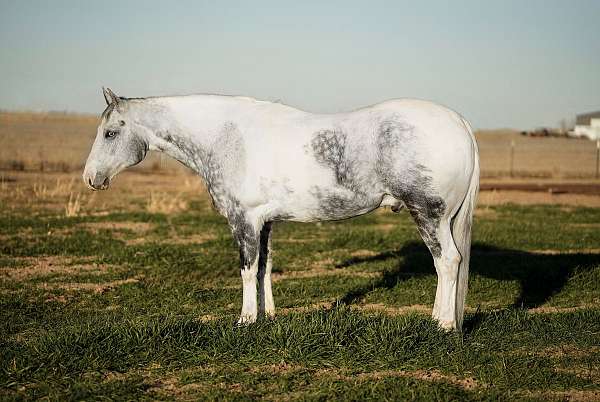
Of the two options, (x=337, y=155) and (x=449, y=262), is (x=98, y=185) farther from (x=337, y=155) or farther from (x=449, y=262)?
(x=449, y=262)

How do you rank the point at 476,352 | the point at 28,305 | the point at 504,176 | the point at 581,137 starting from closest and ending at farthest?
the point at 476,352, the point at 28,305, the point at 504,176, the point at 581,137

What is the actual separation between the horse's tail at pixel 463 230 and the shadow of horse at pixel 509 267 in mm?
2527

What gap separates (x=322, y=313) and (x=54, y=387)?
8.94ft

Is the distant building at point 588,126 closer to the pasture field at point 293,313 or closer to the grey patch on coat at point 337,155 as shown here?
the pasture field at point 293,313

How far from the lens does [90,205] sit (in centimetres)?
2062

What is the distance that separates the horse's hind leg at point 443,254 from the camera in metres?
6.73

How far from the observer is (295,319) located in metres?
6.76

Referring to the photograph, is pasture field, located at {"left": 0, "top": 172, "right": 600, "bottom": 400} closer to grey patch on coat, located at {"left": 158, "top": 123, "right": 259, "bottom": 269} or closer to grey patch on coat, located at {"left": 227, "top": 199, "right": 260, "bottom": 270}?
grey patch on coat, located at {"left": 227, "top": 199, "right": 260, "bottom": 270}

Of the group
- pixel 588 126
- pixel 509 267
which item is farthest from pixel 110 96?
pixel 588 126

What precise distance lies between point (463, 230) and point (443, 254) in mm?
360

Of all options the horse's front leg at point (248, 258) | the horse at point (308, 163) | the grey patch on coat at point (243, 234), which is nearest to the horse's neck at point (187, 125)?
the horse at point (308, 163)

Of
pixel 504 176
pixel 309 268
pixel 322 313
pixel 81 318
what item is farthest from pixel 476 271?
pixel 504 176

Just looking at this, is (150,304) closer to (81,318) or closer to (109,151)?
(81,318)

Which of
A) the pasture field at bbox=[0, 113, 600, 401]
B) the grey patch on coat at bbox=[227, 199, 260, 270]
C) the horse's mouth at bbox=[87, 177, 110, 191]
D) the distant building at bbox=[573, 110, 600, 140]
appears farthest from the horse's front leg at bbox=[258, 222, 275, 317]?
the distant building at bbox=[573, 110, 600, 140]
